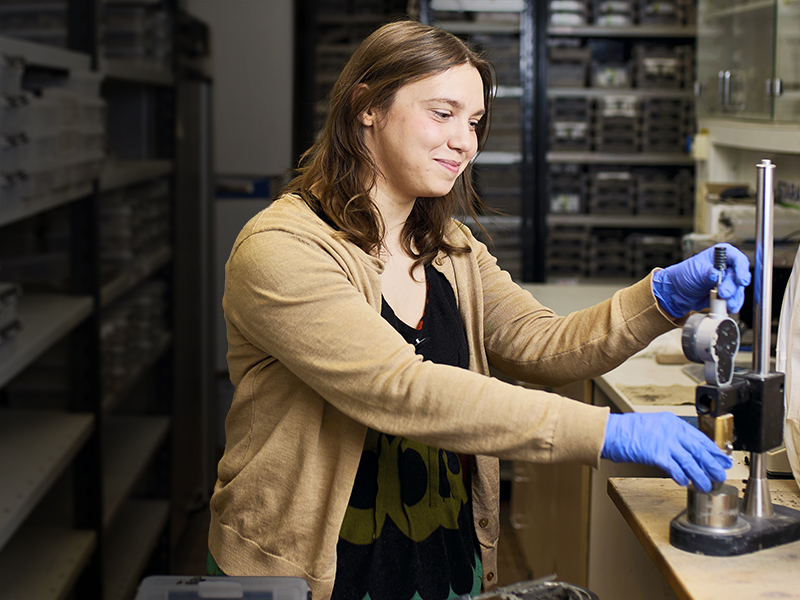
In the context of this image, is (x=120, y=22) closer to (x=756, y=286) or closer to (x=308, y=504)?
(x=308, y=504)

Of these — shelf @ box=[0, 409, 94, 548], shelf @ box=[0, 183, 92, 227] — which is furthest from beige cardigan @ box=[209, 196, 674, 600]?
shelf @ box=[0, 183, 92, 227]

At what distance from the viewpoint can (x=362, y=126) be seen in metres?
1.47

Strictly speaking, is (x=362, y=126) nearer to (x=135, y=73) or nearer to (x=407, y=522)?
(x=407, y=522)

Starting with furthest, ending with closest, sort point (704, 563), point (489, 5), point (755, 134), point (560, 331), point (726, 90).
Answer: point (489, 5) < point (726, 90) < point (755, 134) < point (560, 331) < point (704, 563)

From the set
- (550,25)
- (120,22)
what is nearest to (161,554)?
(120,22)

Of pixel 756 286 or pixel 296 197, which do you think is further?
pixel 296 197

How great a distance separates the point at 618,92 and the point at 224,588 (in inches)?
157

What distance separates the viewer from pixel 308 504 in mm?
1328

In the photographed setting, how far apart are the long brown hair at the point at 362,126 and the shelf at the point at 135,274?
1.50 m

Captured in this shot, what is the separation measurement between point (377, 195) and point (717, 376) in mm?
651

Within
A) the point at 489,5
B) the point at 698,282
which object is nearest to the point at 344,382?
the point at 698,282

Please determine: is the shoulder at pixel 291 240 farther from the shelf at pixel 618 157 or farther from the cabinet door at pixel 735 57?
the shelf at pixel 618 157

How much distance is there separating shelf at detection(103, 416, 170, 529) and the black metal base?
2.08 meters

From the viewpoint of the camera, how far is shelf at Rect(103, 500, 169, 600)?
2.95m
